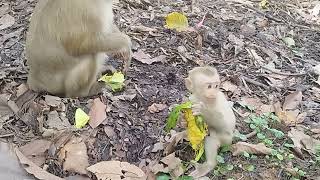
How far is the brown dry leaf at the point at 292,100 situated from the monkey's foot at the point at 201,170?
1411 millimetres

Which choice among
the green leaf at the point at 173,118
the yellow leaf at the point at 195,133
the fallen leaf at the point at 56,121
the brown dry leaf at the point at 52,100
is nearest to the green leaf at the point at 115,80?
the brown dry leaf at the point at 52,100

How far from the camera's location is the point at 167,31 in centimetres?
682

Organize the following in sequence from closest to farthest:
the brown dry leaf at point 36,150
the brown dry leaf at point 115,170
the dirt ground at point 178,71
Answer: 1. the brown dry leaf at point 115,170
2. the brown dry leaf at point 36,150
3. the dirt ground at point 178,71

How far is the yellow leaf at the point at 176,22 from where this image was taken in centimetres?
689

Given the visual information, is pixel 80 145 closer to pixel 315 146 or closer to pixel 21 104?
pixel 21 104

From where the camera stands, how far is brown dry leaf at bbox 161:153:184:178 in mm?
4710

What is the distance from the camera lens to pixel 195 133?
4.73 meters

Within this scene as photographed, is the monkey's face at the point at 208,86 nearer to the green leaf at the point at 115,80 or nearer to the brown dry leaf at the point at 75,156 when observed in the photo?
the brown dry leaf at the point at 75,156

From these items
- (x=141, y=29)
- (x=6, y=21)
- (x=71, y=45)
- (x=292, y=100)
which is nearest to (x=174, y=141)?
(x=71, y=45)

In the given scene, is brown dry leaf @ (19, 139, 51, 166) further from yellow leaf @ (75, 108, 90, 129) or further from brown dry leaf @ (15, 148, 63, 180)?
yellow leaf @ (75, 108, 90, 129)

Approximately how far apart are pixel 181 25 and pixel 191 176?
104 inches

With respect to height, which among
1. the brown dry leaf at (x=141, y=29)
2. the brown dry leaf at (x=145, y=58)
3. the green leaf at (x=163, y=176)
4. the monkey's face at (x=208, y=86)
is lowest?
the green leaf at (x=163, y=176)

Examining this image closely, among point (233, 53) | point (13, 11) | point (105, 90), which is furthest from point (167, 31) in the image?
point (13, 11)

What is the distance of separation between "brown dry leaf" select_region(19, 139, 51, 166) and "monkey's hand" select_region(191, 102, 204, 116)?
126 centimetres
